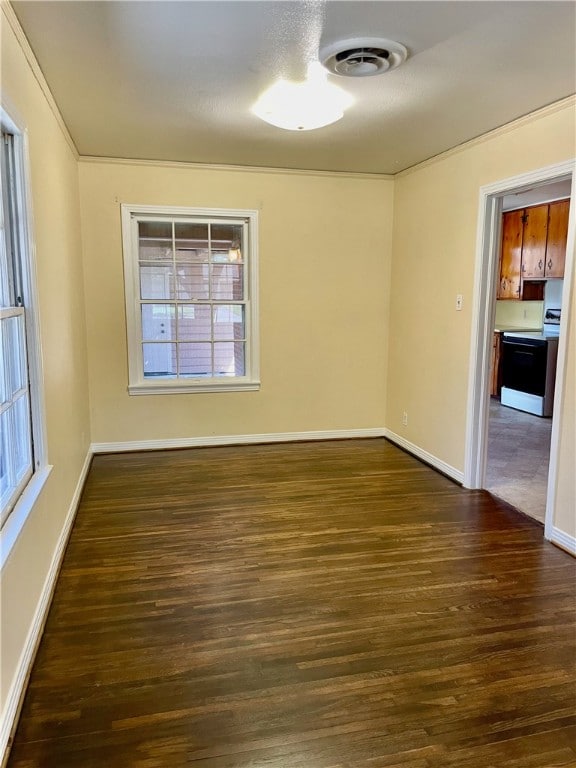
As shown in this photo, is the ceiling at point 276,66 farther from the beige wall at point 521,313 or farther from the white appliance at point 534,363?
the beige wall at point 521,313

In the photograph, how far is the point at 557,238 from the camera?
606cm

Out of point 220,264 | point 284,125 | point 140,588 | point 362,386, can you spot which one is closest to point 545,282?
point 362,386

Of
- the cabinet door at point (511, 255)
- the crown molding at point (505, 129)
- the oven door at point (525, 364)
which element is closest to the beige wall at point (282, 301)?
the crown molding at point (505, 129)

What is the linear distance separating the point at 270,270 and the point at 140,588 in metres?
3.09

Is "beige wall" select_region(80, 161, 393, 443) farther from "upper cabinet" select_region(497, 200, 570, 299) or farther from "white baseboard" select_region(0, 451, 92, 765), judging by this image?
"upper cabinet" select_region(497, 200, 570, 299)

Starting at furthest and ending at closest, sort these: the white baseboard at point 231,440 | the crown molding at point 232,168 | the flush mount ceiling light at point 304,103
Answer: the white baseboard at point 231,440 → the crown molding at point 232,168 → the flush mount ceiling light at point 304,103

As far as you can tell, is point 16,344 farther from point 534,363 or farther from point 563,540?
point 534,363

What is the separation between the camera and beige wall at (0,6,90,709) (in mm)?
1931

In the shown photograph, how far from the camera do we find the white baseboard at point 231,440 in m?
4.75

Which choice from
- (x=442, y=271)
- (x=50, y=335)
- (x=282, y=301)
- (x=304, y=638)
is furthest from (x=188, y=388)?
(x=304, y=638)

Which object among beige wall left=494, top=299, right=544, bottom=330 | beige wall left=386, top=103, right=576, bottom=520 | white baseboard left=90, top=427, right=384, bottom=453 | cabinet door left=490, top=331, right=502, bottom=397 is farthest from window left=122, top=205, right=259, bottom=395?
beige wall left=494, top=299, right=544, bottom=330

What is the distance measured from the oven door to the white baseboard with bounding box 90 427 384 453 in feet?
7.25

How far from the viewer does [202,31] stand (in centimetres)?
Result: 223

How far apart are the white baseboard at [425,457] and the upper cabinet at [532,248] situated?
9.50 feet
